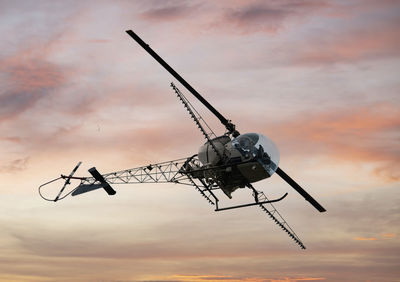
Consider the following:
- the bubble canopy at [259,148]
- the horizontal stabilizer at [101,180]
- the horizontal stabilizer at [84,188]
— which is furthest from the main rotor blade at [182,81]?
the horizontal stabilizer at [84,188]

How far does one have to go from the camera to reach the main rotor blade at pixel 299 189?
1484 inches

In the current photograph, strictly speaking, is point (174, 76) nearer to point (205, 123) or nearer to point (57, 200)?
point (205, 123)

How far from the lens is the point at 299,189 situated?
1506 inches

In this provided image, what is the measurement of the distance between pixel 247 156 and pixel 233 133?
2.96 m

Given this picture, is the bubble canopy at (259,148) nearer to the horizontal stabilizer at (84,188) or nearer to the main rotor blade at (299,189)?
the main rotor blade at (299,189)

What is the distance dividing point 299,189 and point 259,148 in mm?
6228

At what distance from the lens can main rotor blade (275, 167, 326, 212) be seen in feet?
124

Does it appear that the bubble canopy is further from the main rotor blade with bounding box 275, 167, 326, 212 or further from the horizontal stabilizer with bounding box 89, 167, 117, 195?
the horizontal stabilizer with bounding box 89, 167, 117, 195

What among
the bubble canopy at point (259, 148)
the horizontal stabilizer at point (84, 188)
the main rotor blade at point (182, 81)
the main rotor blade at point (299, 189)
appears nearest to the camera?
the bubble canopy at point (259, 148)

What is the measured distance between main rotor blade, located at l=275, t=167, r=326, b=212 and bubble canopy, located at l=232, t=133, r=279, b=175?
309 cm

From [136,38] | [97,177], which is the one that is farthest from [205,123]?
[97,177]

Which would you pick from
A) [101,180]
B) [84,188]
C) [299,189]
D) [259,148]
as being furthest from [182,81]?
[84,188]

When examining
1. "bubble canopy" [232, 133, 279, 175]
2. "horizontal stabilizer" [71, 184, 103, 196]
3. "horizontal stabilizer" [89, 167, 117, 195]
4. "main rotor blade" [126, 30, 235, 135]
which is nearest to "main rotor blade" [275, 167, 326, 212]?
"bubble canopy" [232, 133, 279, 175]

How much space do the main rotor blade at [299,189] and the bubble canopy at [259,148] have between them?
309cm
